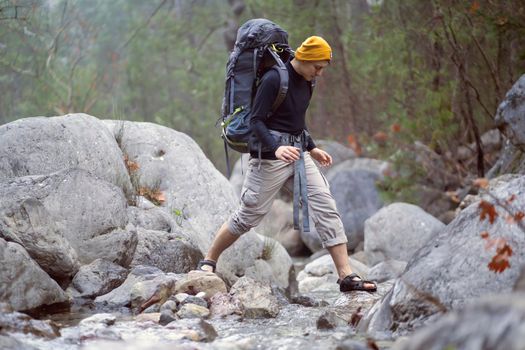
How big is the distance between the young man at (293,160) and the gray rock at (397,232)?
4.96m

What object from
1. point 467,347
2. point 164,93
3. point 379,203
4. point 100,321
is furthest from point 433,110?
point 164,93

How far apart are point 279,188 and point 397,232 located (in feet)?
17.5

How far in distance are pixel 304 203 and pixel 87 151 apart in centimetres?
292

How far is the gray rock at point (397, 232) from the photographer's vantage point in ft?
37.1

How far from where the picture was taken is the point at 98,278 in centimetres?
676

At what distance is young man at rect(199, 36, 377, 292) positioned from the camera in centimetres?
608

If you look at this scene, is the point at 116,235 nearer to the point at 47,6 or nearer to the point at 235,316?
the point at 235,316

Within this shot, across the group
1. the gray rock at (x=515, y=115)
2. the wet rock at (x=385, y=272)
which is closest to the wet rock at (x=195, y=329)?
the wet rock at (x=385, y=272)

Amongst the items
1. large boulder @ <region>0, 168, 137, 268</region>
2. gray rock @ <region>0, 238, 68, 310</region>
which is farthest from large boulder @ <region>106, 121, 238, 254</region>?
gray rock @ <region>0, 238, 68, 310</region>

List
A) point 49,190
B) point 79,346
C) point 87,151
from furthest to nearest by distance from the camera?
1. point 87,151
2. point 49,190
3. point 79,346

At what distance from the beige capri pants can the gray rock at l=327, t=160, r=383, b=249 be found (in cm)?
769

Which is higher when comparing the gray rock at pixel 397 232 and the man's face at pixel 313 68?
the man's face at pixel 313 68

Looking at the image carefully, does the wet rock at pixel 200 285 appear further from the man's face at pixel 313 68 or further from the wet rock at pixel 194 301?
the man's face at pixel 313 68

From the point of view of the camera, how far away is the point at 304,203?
6301mm
